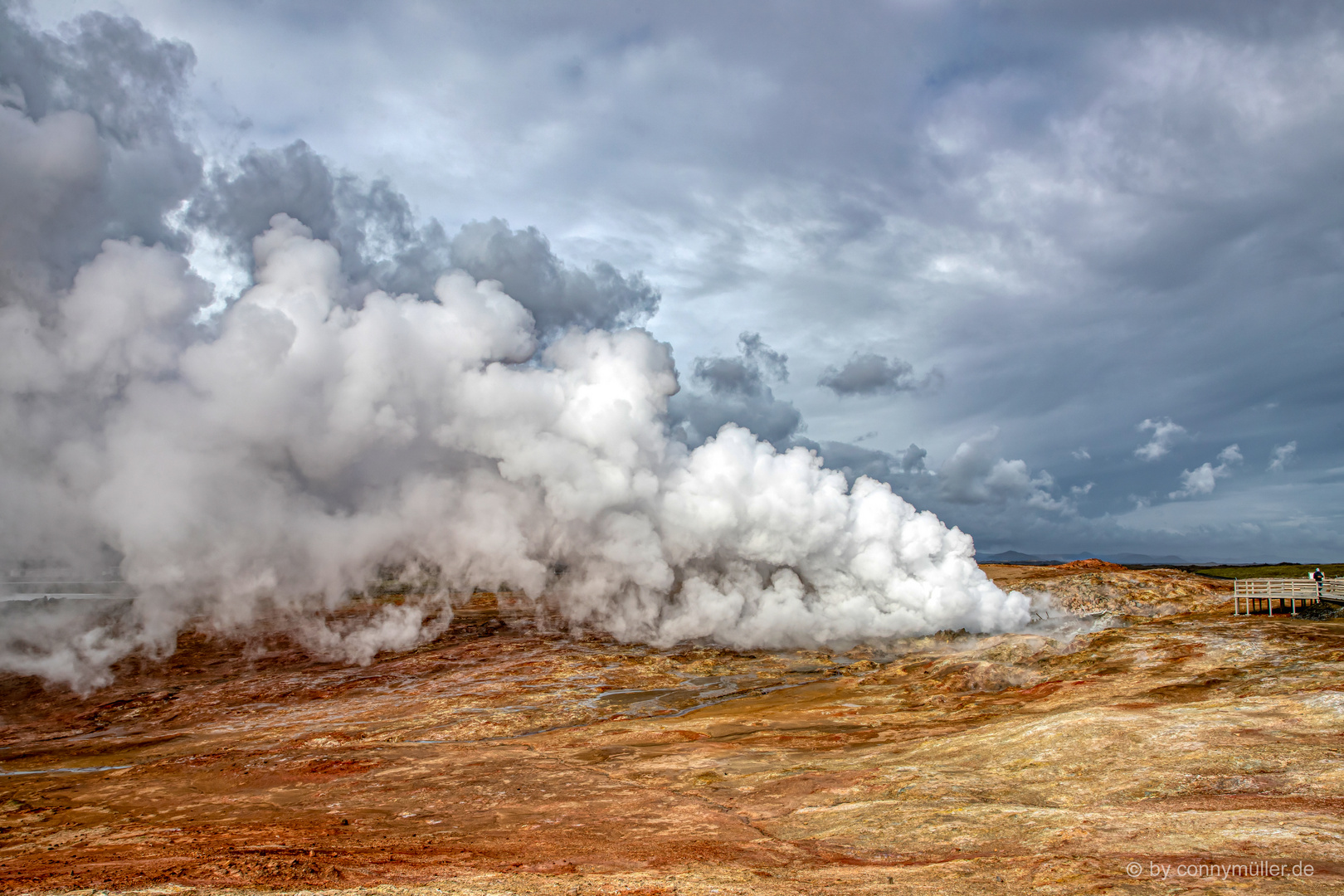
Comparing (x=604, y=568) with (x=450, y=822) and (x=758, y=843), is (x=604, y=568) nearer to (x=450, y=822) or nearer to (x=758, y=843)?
(x=450, y=822)

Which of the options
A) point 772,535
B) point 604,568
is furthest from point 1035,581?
point 604,568

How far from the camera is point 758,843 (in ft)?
55.1

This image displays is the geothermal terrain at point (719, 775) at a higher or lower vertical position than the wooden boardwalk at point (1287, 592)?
lower

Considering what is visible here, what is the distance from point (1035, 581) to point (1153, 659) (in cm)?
5497

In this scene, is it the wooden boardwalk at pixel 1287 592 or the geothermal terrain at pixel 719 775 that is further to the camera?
the wooden boardwalk at pixel 1287 592

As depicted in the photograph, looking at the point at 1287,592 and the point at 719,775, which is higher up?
the point at 1287,592

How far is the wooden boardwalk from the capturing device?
46.9 meters

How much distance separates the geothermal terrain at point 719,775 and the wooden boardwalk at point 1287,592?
4720 millimetres

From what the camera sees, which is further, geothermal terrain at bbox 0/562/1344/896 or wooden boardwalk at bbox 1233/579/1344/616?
wooden boardwalk at bbox 1233/579/1344/616

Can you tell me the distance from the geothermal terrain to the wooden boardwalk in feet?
15.5

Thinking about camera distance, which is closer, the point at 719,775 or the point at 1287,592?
the point at 719,775

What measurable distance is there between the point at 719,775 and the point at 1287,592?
46.1 metres

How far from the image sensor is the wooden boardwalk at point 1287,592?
46938mm

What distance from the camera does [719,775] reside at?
2441cm
